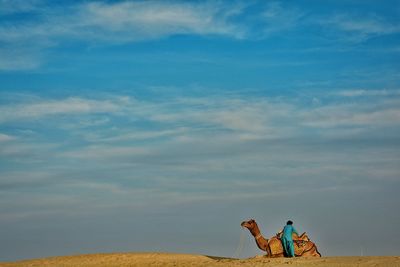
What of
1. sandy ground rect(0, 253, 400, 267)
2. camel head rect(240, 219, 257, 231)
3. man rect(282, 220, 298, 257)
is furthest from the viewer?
camel head rect(240, 219, 257, 231)

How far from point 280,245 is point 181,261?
5.69 m

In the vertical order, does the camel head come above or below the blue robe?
above

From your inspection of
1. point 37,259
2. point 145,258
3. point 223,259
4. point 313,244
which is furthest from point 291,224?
point 37,259

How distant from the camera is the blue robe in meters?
42.6

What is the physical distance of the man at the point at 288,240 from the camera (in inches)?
1677

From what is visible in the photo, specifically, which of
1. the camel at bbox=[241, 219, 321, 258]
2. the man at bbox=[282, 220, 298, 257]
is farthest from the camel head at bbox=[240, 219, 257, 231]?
the man at bbox=[282, 220, 298, 257]

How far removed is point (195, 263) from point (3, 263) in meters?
12.1

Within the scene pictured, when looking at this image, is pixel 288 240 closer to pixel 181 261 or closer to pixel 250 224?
pixel 250 224

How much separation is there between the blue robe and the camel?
27 cm

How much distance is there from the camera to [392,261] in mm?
38594

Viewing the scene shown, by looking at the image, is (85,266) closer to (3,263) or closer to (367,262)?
(3,263)

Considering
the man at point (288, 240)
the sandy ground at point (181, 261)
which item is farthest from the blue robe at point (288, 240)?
the sandy ground at point (181, 261)

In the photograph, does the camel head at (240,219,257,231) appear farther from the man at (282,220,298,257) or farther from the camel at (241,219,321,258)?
the man at (282,220,298,257)

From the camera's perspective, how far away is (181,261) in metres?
41.8
